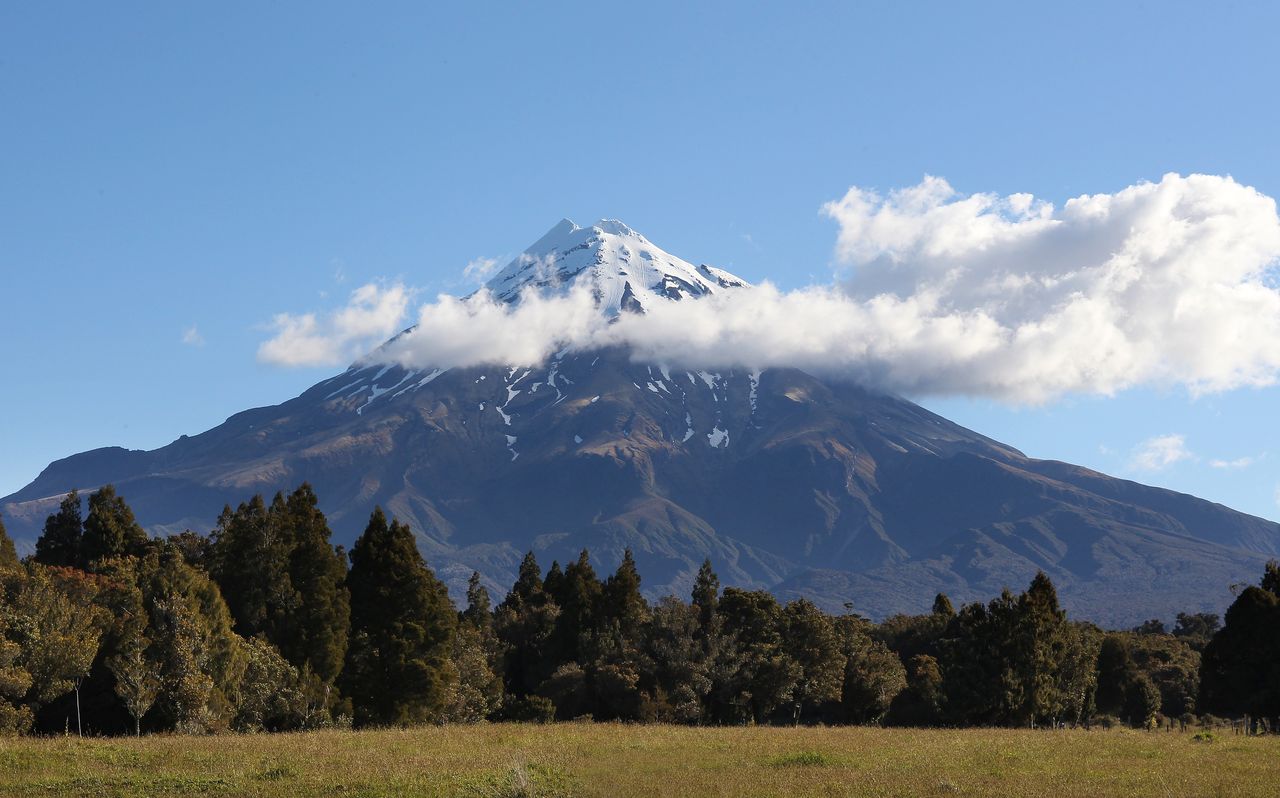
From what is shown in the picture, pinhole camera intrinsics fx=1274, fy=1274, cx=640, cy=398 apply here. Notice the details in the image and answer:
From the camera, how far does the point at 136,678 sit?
47.4 metres

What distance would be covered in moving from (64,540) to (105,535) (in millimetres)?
4461

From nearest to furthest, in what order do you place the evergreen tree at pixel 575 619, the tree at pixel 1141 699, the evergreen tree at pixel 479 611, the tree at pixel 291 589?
the tree at pixel 291 589 < the evergreen tree at pixel 575 619 < the tree at pixel 1141 699 < the evergreen tree at pixel 479 611

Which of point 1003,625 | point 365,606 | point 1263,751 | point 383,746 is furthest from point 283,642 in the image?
point 1263,751

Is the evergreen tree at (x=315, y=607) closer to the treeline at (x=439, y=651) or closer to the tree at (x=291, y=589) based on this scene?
the tree at (x=291, y=589)

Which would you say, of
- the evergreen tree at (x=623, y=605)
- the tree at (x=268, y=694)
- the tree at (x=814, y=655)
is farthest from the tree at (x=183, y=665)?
the tree at (x=814, y=655)

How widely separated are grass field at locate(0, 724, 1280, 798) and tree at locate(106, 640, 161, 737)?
7.57 meters

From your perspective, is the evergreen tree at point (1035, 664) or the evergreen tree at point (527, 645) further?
the evergreen tree at point (527, 645)

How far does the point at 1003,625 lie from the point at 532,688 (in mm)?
37577

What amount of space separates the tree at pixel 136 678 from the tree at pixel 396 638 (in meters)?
12.6

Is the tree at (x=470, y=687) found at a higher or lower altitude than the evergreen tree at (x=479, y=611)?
lower

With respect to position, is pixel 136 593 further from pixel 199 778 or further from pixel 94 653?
pixel 199 778

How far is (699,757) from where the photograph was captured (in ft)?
119

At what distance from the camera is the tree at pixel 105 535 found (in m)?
75.8

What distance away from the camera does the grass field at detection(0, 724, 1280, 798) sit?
96.2 ft
